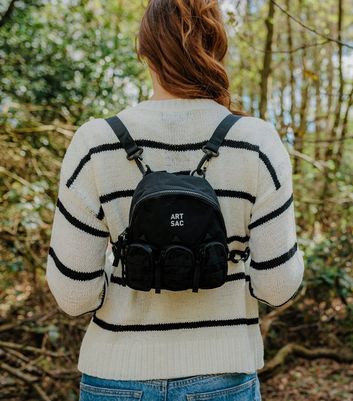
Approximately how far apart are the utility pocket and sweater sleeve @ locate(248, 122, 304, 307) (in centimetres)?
14

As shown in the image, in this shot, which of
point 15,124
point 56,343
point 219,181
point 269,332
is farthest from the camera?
point 269,332

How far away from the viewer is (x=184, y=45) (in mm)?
1479

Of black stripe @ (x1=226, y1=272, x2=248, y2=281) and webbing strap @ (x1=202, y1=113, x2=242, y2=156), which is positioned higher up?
webbing strap @ (x1=202, y1=113, x2=242, y2=156)

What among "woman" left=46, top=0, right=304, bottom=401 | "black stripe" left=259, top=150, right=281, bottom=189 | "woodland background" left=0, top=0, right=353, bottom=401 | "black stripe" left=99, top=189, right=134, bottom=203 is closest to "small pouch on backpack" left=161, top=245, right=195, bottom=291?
"woman" left=46, top=0, right=304, bottom=401

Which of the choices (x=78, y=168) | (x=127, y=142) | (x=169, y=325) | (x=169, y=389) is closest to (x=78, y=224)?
(x=78, y=168)

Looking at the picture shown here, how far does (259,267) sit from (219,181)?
26 centimetres

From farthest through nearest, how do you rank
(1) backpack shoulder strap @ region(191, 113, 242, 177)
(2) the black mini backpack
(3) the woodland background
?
1. (3) the woodland background
2. (1) backpack shoulder strap @ region(191, 113, 242, 177)
3. (2) the black mini backpack

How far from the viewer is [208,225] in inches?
54.0

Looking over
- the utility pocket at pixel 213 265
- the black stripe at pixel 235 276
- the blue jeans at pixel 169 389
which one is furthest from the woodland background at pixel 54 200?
the utility pocket at pixel 213 265

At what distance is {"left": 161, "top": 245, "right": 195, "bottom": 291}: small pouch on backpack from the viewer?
135 cm

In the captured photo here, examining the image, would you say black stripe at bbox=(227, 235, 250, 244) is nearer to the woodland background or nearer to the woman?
the woman

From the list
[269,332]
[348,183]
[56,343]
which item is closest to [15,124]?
[56,343]

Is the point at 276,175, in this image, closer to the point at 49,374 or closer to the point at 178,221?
the point at 178,221

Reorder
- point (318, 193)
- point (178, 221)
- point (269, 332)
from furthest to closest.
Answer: point (318, 193), point (269, 332), point (178, 221)
